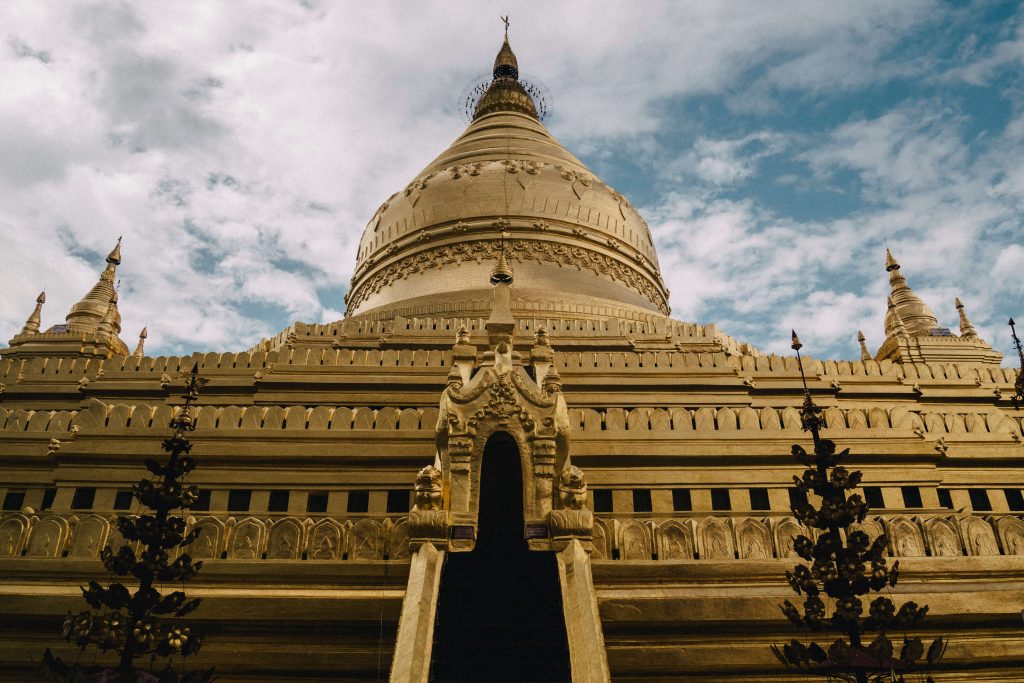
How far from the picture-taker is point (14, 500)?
1817 cm

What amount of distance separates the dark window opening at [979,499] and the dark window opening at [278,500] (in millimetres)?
15634

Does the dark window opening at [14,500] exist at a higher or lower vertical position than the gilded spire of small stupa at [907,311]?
lower

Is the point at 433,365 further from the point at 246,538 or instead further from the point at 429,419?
the point at 246,538

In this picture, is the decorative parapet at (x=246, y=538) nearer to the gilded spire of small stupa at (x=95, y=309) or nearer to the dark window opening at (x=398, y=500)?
the dark window opening at (x=398, y=500)

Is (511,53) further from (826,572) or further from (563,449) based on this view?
(826,572)

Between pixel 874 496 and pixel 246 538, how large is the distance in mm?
12758

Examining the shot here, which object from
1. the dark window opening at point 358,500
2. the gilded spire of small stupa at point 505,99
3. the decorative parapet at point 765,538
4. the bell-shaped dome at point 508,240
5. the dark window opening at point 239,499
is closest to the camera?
the decorative parapet at point 765,538

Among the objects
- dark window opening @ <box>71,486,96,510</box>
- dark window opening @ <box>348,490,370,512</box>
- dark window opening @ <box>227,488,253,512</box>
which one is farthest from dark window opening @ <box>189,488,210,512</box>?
dark window opening @ <box>348,490,370,512</box>

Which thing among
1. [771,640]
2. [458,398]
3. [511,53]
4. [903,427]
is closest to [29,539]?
[458,398]

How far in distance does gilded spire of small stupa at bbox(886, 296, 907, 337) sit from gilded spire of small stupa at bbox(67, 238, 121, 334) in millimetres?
31862

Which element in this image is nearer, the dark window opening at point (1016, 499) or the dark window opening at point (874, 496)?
the dark window opening at point (874, 496)

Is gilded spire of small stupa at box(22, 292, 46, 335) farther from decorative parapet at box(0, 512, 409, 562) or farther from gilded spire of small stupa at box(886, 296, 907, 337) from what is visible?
gilded spire of small stupa at box(886, 296, 907, 337)

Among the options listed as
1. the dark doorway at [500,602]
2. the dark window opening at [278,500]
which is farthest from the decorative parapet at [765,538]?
the dark window opening at [278,500]

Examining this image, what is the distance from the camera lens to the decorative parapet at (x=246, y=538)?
12.3 metres
